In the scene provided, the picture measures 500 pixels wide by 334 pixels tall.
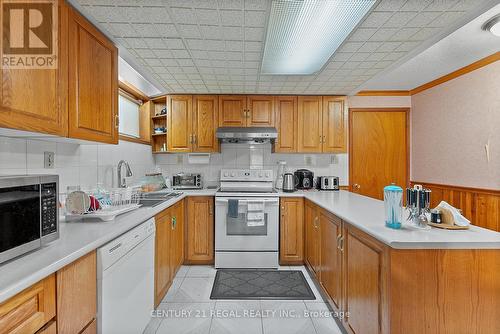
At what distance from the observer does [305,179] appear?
354cm

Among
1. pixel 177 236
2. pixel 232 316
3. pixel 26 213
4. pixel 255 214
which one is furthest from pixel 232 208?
pixel 26 213

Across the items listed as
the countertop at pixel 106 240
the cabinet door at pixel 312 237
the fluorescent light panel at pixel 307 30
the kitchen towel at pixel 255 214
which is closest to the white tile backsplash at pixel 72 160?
the countertop at pixel 106 240

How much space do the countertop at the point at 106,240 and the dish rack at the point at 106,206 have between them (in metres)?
0.04

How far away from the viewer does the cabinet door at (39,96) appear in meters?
1.08

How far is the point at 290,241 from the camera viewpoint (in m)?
3.13

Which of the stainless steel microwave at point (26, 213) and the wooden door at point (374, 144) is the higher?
the wooden door at point (374, 144)

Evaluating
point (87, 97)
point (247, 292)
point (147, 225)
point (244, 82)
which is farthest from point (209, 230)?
point (87, 97)

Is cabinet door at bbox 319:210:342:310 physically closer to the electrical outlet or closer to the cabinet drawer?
the cabinet drawer

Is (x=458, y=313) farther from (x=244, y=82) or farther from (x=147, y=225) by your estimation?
(x=244, y=82)

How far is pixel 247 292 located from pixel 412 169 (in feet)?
9.86

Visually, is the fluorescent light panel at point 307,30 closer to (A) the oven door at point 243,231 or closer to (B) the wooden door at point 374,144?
(A) the oven door at point 243,231

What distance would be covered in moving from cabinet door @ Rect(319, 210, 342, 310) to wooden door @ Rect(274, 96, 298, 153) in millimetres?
1265

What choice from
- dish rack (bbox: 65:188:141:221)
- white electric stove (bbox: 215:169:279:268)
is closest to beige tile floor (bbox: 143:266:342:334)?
white electric stove (bbox: 215:169:279:268)

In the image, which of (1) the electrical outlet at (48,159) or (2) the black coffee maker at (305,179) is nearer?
(1) the electrical outlet at (48,159)
